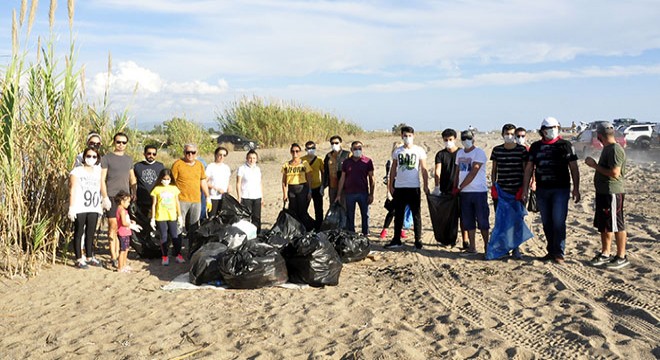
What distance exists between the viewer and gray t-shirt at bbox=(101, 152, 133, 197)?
7284mm

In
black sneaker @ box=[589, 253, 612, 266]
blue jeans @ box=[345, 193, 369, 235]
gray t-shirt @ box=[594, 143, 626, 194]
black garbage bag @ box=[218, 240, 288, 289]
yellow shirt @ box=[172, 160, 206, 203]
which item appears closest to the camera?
black garbage bag @ box=[218, 240, 288, 289]

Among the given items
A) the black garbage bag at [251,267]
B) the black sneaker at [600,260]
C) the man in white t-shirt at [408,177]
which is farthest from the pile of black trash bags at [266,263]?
the black sneaker at [600,260]

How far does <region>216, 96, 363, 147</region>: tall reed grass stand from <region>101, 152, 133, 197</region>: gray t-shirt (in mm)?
17623

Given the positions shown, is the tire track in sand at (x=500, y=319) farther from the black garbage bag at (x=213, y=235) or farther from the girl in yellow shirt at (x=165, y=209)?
the girl in yellow shirt at (x=165, y=209)

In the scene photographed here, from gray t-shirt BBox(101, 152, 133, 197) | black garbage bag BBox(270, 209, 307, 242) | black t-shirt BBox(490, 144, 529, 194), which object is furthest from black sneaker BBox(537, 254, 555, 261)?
gray t-shirt BBox(101, 152, 133, 197)

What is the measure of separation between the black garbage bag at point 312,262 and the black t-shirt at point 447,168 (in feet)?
7.36

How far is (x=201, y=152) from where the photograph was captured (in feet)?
67.5

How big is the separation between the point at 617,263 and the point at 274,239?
397 cm

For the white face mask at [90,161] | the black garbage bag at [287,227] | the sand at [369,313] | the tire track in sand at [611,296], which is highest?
the white face mask at [90,161]

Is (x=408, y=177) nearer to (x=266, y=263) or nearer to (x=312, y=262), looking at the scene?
(x=312, y=262)

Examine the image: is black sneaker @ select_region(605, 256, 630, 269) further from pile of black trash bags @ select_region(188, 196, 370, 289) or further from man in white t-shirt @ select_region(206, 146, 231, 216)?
man in white t-shirt @ select_region(206, 146, 231, 216)

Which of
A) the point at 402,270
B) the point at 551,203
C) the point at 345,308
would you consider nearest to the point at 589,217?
the point at 551,203

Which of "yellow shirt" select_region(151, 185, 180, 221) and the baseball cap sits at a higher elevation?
the baseball cap

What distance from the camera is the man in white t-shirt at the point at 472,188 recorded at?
294 inches
